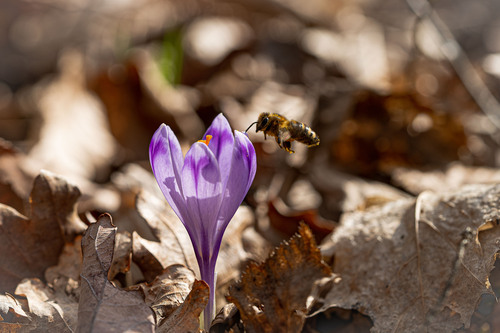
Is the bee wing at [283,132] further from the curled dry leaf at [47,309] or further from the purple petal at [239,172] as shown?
the curled dry leaf at [47,309]

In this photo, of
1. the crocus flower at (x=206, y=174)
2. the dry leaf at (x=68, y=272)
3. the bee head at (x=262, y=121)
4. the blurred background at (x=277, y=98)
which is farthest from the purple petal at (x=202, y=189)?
the blurred background at (x=277, y=98)

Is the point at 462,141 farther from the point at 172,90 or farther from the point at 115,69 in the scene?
the point at 115,69

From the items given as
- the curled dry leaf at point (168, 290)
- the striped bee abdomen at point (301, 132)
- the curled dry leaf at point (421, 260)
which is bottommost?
the curled dry leaf at point (421, 260)

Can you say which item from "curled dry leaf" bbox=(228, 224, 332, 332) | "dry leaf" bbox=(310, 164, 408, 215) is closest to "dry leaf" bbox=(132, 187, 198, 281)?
"curled dry leaf" bbox=(228, 224, 332, 332)

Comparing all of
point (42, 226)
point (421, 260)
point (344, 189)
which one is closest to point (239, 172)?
point (421, 260)

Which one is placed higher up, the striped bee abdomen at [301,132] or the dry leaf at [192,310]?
the striped bee abdomen at [301,132]

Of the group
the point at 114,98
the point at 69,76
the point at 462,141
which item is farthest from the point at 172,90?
the point at 462,141

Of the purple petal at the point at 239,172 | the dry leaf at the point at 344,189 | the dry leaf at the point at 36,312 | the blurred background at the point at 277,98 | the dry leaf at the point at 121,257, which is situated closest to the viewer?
the purple petal at the point at 239,172
